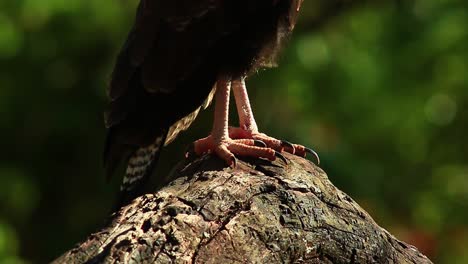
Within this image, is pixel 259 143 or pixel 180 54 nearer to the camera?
pixel 259 143

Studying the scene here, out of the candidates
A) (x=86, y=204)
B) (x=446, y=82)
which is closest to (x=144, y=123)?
(x=86, y=204)

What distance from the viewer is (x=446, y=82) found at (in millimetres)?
9719

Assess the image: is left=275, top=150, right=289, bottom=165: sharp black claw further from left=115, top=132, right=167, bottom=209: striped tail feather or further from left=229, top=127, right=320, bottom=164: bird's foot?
left=115, top=132, right=167, bottom=209: striped tail feather

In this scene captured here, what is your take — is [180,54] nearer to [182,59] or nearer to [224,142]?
[182,59]

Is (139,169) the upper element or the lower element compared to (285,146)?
lower

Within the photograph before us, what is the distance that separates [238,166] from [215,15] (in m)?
0.94

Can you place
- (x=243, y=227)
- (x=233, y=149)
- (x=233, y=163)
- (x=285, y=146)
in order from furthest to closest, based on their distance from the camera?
(x=285, y=146), (x=233, y=149), (x=233, y=163), (x=243, y=227)

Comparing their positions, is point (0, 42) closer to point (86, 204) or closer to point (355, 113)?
point (86, 204)

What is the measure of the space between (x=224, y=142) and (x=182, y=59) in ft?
1.82

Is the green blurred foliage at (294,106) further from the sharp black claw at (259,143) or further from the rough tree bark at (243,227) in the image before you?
the rough tree bark at (243,227)

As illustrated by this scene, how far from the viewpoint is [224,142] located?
14.9 feet

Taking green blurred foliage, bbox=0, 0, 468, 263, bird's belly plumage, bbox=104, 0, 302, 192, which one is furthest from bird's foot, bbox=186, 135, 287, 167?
green blurred foliage, bbox=0, 0, 468, 263

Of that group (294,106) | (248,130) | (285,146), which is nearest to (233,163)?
(285,146)

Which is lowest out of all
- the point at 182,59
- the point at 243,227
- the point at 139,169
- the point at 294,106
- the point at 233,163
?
the point at 294,106
